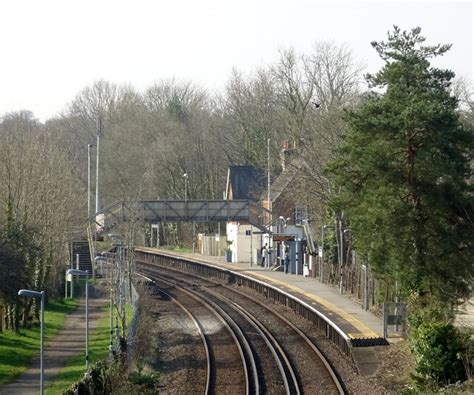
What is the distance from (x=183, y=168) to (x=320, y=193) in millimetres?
33180

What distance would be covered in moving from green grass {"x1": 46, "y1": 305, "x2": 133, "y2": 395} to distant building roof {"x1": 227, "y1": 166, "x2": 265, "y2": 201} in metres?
33.7

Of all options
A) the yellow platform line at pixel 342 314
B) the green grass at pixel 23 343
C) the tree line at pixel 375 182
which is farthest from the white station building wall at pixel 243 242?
the green grass at pixel 23 343

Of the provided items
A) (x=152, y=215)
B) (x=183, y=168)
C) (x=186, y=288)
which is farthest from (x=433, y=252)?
(x=183, y=168)

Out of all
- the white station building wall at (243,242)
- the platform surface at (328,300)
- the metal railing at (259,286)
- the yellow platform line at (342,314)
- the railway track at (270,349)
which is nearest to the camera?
the railway track at (270,349)

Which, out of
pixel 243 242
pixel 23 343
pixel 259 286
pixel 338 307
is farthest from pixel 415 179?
pixel 243 242

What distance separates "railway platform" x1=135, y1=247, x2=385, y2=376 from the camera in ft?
80.1

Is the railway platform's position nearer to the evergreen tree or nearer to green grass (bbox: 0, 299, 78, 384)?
the evergreen tree

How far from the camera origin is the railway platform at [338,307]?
24.4 metres

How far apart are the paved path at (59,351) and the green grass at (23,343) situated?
0.80 ft

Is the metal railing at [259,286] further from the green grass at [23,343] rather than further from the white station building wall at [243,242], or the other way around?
the green grass at [23,343]

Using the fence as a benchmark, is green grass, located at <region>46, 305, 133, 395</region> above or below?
below

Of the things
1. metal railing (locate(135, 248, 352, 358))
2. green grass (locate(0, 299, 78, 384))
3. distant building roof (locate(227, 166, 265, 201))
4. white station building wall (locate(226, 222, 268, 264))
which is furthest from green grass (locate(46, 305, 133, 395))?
distant building roof (locate(227, 166, 265, 201))

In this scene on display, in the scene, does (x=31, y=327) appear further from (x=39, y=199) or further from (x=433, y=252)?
(x=433, y=252)

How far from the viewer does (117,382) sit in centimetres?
2061
